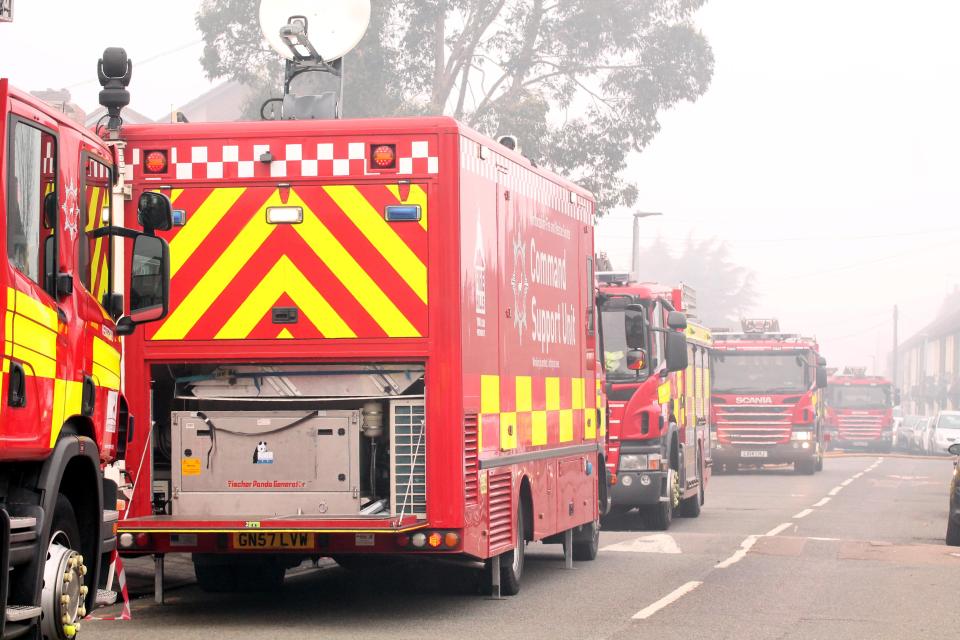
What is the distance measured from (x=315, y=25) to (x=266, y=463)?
13.4 ft

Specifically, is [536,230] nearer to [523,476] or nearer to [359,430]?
[523,476]

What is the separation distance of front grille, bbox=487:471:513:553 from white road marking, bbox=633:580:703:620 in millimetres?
1060

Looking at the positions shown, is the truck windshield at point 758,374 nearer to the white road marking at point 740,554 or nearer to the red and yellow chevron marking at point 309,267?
the white road marking at point 740,554

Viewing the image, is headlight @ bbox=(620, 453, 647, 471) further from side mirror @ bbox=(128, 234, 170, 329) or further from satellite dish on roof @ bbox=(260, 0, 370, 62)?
side mirror @ bbox=(128, 234, 170, 329)

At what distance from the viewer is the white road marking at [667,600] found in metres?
11.7

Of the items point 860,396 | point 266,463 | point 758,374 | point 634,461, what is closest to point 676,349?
point 634,461

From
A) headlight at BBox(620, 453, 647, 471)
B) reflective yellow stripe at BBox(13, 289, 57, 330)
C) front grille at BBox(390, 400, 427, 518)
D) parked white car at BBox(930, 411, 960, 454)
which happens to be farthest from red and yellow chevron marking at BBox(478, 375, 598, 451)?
parked white car at BBox(930, 411, 960, 454)

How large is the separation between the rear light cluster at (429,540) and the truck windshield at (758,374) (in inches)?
1036

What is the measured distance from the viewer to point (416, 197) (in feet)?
35.8

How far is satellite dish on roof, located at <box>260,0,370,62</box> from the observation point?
1325 centimetres

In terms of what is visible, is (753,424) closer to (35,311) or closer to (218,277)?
(218,277)

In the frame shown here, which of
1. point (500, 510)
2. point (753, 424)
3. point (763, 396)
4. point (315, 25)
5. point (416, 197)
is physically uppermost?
point (315, 25)

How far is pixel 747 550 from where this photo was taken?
1712cm

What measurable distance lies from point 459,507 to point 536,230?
3.15m
